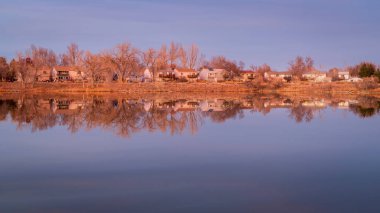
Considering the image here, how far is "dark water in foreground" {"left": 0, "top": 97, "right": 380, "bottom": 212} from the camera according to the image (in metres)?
8.40

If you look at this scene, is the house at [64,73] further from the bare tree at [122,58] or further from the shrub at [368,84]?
the shrub at [368,84]

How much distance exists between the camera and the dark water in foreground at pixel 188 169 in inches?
331

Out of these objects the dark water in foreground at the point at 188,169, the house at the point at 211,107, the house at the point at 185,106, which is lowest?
the dark water in foreground at the point at 188,169

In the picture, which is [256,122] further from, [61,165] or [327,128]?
[61,165]

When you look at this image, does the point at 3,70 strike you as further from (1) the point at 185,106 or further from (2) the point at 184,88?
(1) the point at 185,106

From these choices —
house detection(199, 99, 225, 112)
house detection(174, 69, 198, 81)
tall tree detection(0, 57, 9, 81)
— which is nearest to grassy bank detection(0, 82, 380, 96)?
tall tree detection(0, 57, 9, 81)

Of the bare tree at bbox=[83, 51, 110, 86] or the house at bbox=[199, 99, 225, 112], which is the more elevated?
the bare tree at bbox=[83, 51, 110, 86]

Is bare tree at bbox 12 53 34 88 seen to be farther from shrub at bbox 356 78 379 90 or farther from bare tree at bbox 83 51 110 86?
shrub at bbox 356 78 379 90

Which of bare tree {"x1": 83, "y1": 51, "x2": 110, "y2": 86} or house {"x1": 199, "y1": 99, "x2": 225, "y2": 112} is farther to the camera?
bare tree {"x1": 83, "y1": 51, "x2": 110, "y2": 86}

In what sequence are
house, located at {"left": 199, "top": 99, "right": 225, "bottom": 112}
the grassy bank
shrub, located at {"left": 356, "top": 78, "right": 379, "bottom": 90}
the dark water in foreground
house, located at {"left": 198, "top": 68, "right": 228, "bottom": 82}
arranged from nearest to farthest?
the dark water in foreground < house, located at {"left": 199, "top": 99, "right": 225, "bottom": 112} < shrub, located at {"left": 356, "top": 78, "right": 379, "bottom": 90} < the grassy bank < house, located at {"left": 198, "top": 68, "right": 228, "bottom": 82}

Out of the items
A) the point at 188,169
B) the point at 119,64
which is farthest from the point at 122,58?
the point at 188,169

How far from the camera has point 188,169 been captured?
11.2 m

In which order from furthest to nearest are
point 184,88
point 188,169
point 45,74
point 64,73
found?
1. point 64,73
2. point 45,74
3. point 184,88
4. point 188,169

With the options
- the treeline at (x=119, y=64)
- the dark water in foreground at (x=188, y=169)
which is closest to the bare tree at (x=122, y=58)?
the treeline at (x=119, y=64)
